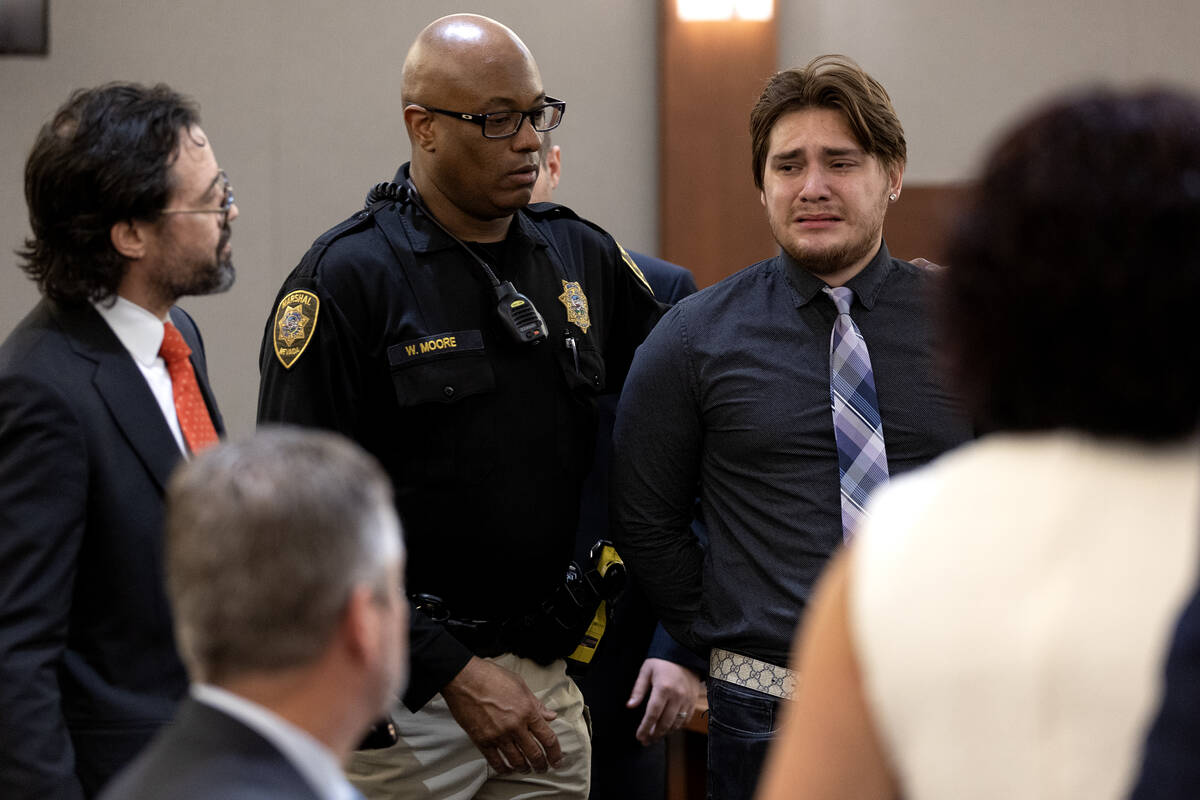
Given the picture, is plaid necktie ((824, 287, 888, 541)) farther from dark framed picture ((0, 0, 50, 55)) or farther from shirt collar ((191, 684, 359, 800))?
dark framed picture ((0, 0, 50, 55))

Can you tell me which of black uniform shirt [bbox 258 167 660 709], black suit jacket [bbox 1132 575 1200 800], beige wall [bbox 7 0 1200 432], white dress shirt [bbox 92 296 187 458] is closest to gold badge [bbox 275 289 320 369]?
black uniform shirt [bbox 258 167 660 709]

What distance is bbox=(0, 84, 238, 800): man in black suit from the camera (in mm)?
1525

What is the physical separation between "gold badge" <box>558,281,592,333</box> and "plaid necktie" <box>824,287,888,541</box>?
495 mm

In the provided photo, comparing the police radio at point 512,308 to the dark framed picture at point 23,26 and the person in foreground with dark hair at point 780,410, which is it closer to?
the person in foreground with dark hair at point 780,410

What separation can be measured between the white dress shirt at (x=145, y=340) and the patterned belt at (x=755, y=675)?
889mm

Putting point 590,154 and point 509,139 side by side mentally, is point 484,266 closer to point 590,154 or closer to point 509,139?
point 509,139

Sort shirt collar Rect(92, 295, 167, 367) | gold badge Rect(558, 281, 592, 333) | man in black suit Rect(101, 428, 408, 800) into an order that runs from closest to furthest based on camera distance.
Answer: man in black suit Rect(101, 428, 408, 800) → shirt collar Rect(92, 295, 167, 367) → gold badge Rect(558, 281, 592, 333)

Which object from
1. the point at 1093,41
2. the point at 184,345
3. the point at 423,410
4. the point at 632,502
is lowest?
the point at 632,502

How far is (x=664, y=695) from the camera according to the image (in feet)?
7.78

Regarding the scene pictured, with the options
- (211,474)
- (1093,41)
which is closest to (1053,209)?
(211,474)

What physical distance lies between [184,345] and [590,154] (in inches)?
95.0

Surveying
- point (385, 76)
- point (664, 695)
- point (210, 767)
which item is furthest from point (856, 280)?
point (385, 76)

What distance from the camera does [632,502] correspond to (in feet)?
7.08

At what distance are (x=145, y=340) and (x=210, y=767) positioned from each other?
0.98 meters
